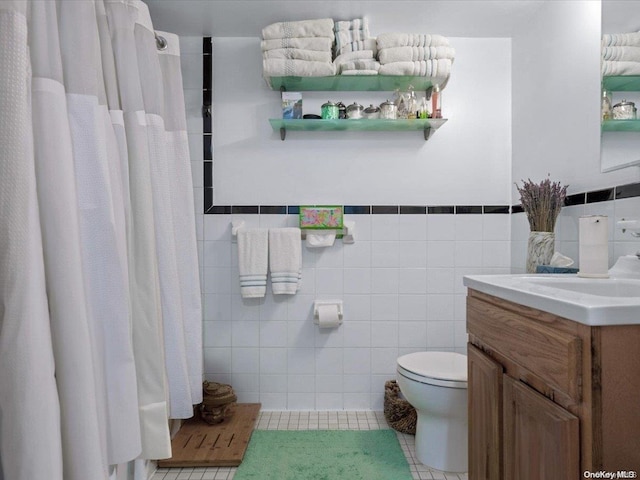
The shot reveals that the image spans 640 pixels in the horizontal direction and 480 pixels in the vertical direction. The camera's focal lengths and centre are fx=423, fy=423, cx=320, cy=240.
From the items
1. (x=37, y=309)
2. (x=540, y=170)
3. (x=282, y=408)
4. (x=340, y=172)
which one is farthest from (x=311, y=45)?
(x=282, y=408)

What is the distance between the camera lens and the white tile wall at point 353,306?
7.84 ft

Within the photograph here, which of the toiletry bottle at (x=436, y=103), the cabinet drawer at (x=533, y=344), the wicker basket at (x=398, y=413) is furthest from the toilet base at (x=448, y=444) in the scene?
the toiletry bottle at (x=436, y=103)

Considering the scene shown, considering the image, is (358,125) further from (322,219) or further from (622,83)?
(622,83)

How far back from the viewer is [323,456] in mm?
1919

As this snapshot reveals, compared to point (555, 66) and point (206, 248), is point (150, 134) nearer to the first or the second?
point (206, 248)

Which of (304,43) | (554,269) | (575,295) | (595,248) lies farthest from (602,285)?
(304,43)

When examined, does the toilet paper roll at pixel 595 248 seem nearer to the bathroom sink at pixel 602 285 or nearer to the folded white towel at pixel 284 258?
the bathroom sink at pixel 602 285

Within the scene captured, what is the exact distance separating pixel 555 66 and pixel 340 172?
3.75 ft

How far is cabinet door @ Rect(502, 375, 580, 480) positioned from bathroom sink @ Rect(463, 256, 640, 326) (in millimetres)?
203

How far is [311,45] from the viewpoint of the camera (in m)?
2.13

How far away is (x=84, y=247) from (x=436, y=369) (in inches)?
59.5

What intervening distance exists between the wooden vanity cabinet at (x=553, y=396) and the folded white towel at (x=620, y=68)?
936 millimetres

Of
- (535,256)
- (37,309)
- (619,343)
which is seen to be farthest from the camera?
(535,256)

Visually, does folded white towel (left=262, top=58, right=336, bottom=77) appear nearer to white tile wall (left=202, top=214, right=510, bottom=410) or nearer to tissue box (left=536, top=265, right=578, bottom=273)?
white tile wall (left=202, top=214, right=510, bottom=410)
